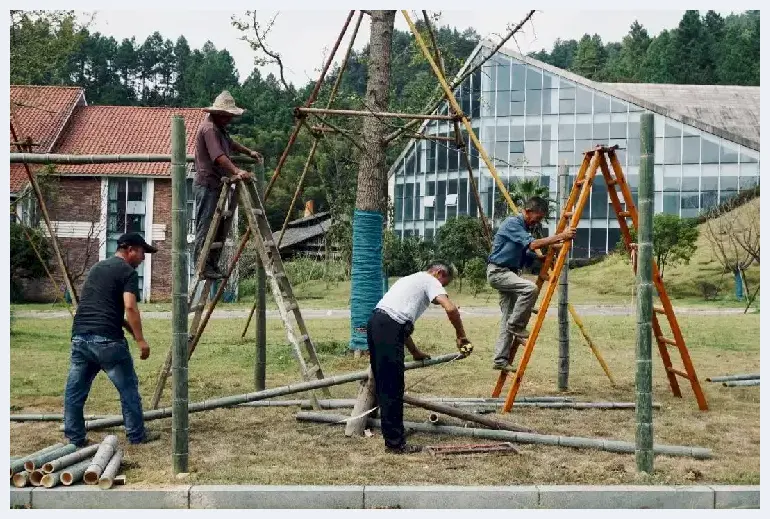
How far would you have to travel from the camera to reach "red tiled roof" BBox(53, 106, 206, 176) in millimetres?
34969

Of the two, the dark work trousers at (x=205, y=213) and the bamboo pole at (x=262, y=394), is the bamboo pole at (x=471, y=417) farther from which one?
the dark work trousers at (x=205, y=213)

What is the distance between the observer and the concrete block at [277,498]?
6.25 meters

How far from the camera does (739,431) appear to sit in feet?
29.1

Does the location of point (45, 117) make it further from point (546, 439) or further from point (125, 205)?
point (546, 439)

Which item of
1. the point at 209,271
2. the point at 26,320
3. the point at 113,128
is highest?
the point at 113,128

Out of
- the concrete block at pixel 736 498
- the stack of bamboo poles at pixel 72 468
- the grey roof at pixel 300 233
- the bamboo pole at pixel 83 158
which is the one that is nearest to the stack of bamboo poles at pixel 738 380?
the concrete block at pixel 736 498

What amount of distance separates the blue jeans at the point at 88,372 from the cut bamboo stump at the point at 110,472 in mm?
872

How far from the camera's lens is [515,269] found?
10.1m

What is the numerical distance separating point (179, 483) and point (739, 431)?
5152 mm

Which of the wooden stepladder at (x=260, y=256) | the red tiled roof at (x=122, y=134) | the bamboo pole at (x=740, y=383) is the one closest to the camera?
the wooden stepladder at (x=260, y=256)

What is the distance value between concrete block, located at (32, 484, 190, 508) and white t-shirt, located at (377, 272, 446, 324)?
2287 millimetres

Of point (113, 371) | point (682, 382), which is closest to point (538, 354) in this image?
point (682, 382)

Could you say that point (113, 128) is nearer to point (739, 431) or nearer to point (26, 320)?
point (26, 320)

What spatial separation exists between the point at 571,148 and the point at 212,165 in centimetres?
3231
